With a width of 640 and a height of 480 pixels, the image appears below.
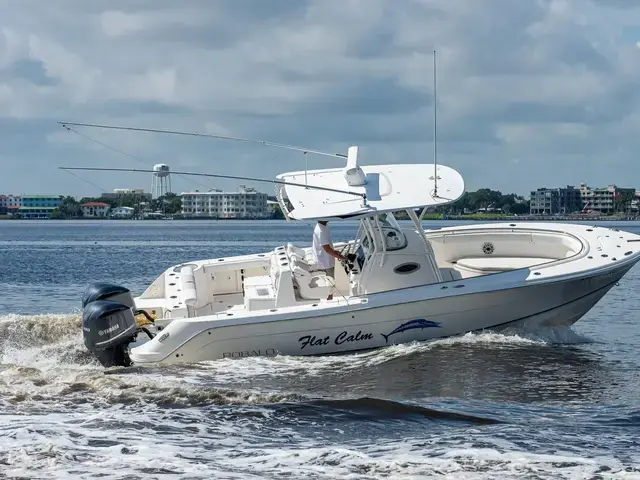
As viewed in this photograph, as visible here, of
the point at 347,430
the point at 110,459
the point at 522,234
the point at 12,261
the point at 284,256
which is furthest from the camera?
the point at 12,261

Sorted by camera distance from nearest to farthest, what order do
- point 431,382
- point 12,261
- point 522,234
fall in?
point 431,382 < point 522,234 < point 12,261

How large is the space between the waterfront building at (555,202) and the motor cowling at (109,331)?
162 metres

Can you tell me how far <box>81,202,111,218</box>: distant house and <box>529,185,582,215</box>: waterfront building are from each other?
269ft

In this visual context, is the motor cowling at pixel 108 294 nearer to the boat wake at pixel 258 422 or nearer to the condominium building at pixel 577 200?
the boat wake at pixel 258 422

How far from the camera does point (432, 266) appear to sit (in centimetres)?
1341

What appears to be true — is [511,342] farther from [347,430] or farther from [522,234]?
[347,430]

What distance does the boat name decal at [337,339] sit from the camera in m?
12.6

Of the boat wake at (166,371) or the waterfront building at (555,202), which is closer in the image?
the boat wake at (166,371)

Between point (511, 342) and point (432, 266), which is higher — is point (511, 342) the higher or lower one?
the lower one

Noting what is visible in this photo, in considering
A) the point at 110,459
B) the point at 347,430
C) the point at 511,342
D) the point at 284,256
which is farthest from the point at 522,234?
the point at 110,459

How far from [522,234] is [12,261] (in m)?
29.5

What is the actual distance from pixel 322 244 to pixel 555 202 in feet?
552

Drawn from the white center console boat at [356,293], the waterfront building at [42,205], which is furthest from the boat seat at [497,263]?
the waterfront building at [42,205]

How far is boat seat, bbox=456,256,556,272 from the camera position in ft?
49.5
